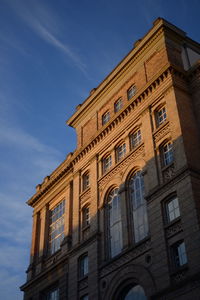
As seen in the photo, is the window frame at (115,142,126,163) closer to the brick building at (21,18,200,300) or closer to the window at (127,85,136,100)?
the brick building at (21,18,200,300)

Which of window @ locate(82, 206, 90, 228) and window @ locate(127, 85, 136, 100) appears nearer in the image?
window @ locate(82, 206, 90, 228)

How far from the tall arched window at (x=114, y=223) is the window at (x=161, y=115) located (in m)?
5.96

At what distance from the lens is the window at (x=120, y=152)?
118ft

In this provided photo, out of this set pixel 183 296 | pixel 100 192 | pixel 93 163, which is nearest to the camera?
pixel 183 296

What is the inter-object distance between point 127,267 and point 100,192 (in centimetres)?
795

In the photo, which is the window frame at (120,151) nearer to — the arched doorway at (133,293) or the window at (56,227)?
the window at (56,227)

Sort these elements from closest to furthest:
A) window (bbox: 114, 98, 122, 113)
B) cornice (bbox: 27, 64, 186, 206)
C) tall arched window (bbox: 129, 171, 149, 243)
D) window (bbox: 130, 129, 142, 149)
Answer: tall arched window (bbox: 129, 171, 149, 243)
cornice (bbox: 27, 64, 186, 206)
window (bbox: 130, 129, 142, 149)
window (bbox: 114, 98, 122, 113)

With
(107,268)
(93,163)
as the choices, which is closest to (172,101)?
(93,163)

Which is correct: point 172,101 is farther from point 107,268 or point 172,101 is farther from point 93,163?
point 107,268

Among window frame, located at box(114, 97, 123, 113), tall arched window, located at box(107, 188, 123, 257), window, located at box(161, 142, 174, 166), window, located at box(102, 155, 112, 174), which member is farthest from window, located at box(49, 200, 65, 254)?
window, located at box(161, 142, 174, 166)

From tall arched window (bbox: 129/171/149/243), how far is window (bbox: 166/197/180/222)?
2412 millimetres

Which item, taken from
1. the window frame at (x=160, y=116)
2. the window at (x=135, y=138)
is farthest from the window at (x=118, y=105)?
the window frame at (x=160, y=116)

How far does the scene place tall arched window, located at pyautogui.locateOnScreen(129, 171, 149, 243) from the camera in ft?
101

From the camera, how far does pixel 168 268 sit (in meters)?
26.2
